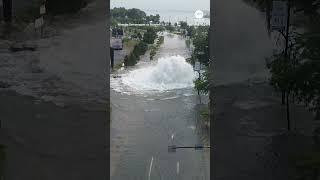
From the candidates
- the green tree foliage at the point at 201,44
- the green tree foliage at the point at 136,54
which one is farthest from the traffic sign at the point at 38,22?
the green tree foliage at the point at 201,44

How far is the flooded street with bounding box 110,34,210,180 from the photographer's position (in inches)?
385

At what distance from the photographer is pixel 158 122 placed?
10.2 metres

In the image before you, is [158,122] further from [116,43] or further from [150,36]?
[150,36]

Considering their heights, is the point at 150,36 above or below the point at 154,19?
below

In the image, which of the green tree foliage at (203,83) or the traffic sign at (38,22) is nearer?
the traffic sign at (38,22)

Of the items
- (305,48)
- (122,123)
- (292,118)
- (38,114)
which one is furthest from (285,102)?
(38,114)

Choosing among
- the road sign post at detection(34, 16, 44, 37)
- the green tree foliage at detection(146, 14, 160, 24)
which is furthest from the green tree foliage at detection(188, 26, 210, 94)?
the road sign post at detection(34, 16, 44, 37)

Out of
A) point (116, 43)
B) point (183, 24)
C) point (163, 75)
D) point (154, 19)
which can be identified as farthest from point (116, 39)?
point (183, 24)

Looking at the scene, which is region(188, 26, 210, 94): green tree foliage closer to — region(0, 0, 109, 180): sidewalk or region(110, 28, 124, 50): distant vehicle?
region(110, 28, 124, 50): distant vehicle

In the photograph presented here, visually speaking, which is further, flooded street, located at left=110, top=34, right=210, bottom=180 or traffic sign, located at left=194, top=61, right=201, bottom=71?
traffic sign, located at left=194, top=61, right=201, bottom=71

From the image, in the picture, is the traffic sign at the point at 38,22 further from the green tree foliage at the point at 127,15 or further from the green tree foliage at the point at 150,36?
the green tree foliage at the point at 150,36

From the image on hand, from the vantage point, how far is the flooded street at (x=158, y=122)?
9789 millimetres

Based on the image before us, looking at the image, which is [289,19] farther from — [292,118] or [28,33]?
[28,33]

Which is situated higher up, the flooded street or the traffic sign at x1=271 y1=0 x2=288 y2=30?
the traffic sign at x1=271 y1=0 x2=288 y2=30
